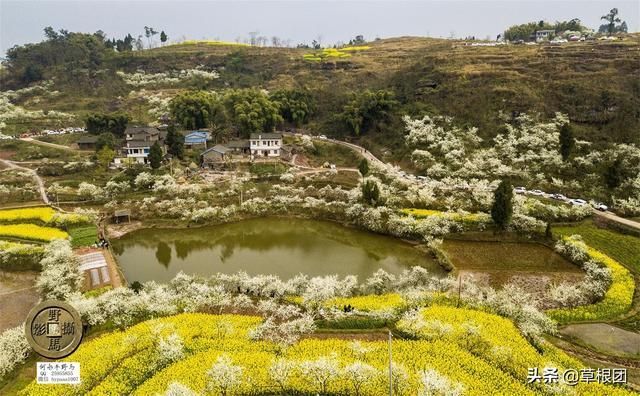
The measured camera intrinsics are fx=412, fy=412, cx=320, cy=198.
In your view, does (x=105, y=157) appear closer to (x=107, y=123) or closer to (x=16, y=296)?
(x=107, y=123)

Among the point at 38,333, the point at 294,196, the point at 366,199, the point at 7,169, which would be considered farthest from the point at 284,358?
the point at 7,169

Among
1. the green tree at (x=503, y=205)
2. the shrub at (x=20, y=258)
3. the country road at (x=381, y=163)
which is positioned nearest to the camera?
the shrub at (x=20, y=258)

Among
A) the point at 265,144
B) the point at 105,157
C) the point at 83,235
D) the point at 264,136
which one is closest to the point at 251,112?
the point at 264,136

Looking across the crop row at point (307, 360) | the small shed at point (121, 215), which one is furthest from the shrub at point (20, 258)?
the crop row at point (307, 360)

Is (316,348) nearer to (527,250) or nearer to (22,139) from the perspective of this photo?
(527,250)

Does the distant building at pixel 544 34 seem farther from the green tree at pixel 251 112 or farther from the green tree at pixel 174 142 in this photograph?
the green tree at pixel 174 142

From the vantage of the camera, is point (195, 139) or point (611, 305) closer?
point (611, 305)
